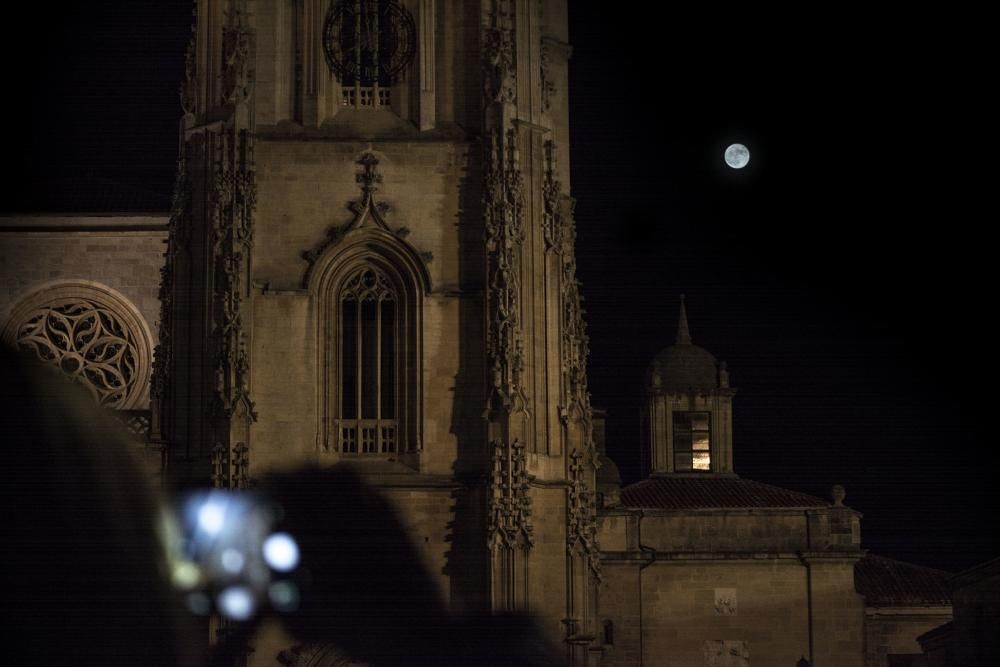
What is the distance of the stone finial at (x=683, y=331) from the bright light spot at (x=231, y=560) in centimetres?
3510

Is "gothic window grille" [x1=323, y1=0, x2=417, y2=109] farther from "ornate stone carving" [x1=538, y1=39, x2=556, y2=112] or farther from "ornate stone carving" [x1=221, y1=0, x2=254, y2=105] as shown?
"ornate stone carving" [x1=538, y1=39, x2=556, y2=112]

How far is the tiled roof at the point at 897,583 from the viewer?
8019 centimetres

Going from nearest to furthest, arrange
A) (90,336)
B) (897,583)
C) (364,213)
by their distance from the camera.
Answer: (364,213) < (90,336) < (897,583)

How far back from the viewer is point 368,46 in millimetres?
54000

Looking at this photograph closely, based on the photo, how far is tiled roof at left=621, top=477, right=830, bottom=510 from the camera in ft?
244

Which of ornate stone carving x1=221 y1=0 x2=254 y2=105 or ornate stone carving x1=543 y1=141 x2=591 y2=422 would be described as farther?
ornate stone carving x1=543 y1=141 x2=591 y2=422

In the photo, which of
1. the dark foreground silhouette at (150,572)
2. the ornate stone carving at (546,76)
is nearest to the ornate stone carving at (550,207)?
the ornate stone carving at (546,76)

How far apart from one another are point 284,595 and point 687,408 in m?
33.6

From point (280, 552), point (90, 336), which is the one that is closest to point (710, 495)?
point (90, 336)

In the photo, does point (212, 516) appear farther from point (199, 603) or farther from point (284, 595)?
point (284, 595)

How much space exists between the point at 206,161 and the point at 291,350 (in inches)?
157

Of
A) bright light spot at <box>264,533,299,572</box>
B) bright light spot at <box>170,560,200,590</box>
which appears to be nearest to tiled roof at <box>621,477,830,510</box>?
bright light spot at <box>264,533,299,572</box>

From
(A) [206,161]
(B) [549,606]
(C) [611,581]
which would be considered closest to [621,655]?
(C) [611,581]

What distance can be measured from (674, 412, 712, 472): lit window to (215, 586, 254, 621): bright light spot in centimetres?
3226
